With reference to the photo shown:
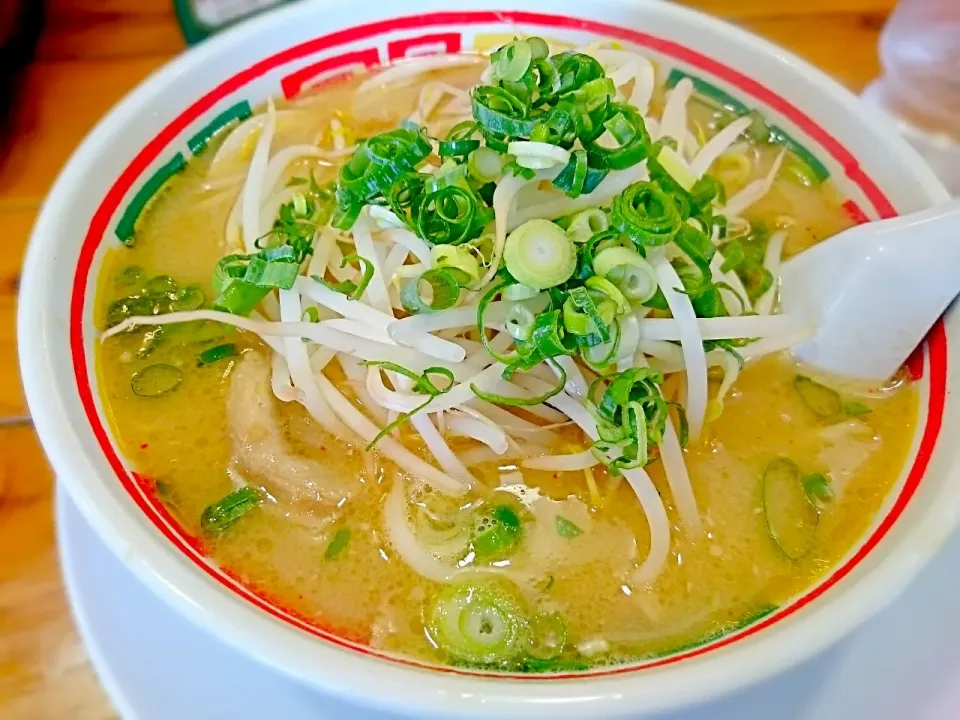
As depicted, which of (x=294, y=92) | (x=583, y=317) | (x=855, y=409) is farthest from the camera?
(x=294, y=92)

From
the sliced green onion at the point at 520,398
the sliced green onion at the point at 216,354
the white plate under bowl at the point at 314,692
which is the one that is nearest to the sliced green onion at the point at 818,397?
the white plate under bowl at the point at 314,692

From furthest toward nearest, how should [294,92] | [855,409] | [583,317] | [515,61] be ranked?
1. [294,92]
2. [855,409]
3. [515,61]
4. [583,317]

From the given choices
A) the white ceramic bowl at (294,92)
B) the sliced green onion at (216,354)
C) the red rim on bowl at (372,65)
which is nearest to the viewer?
the white ceramic bowl at (294,92)

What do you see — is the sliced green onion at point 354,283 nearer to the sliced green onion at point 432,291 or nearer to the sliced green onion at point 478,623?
the sliced green onion at point 432,291

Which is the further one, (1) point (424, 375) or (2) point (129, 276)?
(2) point (129, 276)

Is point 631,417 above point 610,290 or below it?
below

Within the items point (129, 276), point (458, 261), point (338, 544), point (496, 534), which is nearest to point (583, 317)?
point (458, 261)

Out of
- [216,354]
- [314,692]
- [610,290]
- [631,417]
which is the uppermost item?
[610,290]

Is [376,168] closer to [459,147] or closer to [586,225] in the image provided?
[459,147]
